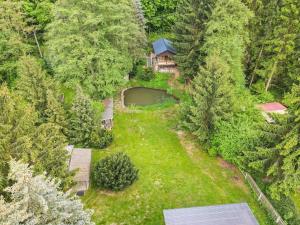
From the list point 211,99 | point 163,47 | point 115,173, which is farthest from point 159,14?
point 115,173

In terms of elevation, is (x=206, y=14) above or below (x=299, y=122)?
above

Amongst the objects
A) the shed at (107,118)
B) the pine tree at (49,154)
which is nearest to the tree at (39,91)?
the shed at (107,118)

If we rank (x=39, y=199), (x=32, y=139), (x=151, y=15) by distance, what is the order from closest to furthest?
(x=39, y=199) < (x=32, y=139) < (x=151, y=15)

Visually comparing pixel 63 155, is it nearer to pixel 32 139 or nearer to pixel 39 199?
pixel 32 139

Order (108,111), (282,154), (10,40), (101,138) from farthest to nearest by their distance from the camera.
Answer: (10,40)
(108,111)
(101,138)
(282,154)

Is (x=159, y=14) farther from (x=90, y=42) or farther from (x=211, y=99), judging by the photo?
(x=211, y=99)

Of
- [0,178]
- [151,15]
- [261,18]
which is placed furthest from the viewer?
[151,15]

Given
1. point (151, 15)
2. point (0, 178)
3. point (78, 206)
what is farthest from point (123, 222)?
point (151, 15)
